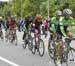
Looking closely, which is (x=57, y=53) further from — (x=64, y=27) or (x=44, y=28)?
(x=44, y=28)

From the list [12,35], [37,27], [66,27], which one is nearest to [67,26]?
[66,27]

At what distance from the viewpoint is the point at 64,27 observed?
11.4 metres

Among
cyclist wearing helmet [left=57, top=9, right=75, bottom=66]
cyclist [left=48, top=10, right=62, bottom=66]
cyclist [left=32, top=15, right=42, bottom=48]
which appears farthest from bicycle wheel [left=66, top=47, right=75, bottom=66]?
cyclist [left=32, top=15, right=42, bottom=48]

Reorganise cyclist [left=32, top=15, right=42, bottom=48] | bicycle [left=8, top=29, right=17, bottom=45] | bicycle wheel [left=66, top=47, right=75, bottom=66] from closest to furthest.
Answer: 1. bicycle wheel [left=66, top=47, right=75, bottom=66]
2. cyclist [left=32, top=15, right=42, bottom=48]
3. bicycle [left=8, top=29, right=17, bottom=45]

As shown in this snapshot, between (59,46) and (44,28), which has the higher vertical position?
(59,46)

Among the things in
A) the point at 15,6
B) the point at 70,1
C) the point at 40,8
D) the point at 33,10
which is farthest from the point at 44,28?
the point at 15,6

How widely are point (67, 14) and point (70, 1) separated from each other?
6158 cm

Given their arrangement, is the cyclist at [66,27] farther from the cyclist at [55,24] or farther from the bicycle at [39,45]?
the bicycle at [39,45]

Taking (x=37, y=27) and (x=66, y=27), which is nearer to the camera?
(x=66, y=27)

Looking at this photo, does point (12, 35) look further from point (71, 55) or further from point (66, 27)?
point (71, 55)

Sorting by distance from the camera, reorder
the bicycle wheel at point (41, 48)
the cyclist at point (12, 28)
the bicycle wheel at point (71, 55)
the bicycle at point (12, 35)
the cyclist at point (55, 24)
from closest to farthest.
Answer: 1. the bicycle wheel at point (71, 55)
2. the cyclist at point (55, 24)
3. the bicycle wheel at point (41, 48)
4. the cyclist at point (12, 28)
5. the bicycle at point (12, 35)

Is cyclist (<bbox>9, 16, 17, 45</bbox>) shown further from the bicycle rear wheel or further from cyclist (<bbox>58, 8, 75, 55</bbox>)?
cyclist (<bbox>58, 8, 75, 55</bbox>)

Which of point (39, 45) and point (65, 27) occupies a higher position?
point (65, 27)

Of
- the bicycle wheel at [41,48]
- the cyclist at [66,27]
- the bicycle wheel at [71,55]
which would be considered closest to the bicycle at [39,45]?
the bicycle wheel at [41,48]
